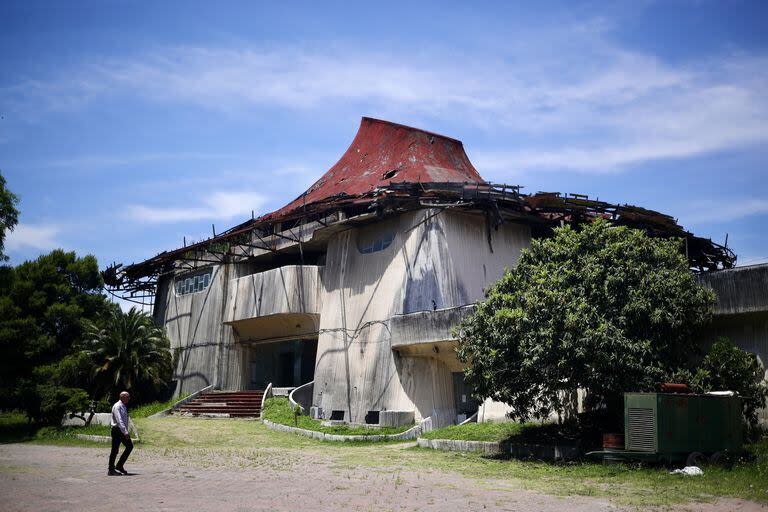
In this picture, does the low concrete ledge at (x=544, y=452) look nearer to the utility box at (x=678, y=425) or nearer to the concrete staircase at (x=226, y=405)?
the utility box at (x=678, y=425)

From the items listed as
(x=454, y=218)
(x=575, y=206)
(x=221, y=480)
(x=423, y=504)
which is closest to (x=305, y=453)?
(x=221, y=480)

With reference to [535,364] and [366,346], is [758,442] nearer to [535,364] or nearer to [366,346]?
[535,364]

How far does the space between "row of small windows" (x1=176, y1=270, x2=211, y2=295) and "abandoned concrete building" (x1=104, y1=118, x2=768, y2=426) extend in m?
0.12

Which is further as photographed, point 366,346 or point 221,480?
point 366,346

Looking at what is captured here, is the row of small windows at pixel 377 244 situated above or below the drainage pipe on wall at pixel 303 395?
above

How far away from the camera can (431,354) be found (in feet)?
105

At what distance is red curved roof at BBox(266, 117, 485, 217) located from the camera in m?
38.9

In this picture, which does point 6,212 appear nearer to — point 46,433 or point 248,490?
point 46,433

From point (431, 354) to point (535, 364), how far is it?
11.4 meters

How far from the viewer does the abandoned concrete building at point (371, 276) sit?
32.2 metres

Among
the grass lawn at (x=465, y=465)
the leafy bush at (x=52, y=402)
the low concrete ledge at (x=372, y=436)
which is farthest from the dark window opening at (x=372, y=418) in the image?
the leafy bush at (x=52, y=402)

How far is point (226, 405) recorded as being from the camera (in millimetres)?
38750

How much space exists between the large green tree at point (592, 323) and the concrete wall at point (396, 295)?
946 cm

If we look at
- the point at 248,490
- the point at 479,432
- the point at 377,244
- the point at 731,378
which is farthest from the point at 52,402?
the point at 731,378
